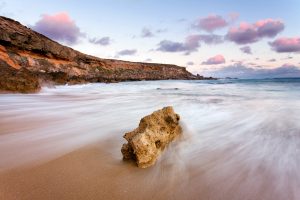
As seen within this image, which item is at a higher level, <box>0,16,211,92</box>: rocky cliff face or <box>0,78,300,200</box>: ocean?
<box>0,16,211,92</box>: rocky cliff face

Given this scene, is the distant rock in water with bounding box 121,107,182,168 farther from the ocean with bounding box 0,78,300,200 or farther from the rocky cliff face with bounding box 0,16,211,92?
the rocky cliff face with bounding box 0,16,211,92

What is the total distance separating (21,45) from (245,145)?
107 ft

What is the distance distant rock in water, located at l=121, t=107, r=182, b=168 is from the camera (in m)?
2.17

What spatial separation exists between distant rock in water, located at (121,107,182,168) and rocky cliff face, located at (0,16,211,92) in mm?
9266

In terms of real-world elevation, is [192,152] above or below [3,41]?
below

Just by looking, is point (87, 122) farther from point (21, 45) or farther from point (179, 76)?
point (179, 76)

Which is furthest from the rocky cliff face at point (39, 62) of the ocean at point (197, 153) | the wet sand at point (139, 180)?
the wet sand at point (139, 180)

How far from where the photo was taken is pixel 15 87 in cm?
991

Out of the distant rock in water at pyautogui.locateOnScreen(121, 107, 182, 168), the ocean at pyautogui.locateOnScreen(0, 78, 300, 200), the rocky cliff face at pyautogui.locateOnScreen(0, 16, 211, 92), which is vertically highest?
the rocky cliff face at pyautogui.locateOnScreen(0, 16, 211, 92)

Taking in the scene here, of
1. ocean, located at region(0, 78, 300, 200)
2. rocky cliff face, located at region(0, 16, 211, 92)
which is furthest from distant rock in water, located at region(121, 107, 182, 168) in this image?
rocky cliff face, located at region(0, 16, 211, 92)

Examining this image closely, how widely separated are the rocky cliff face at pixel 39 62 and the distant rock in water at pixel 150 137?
30.4 ft

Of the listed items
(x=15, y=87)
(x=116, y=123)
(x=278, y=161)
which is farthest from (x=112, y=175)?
(x=15, y=87)

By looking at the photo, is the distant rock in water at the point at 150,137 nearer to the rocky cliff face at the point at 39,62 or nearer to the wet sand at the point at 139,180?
the wet sand at the point at 139,180

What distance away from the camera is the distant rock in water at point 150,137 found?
2166 mm
